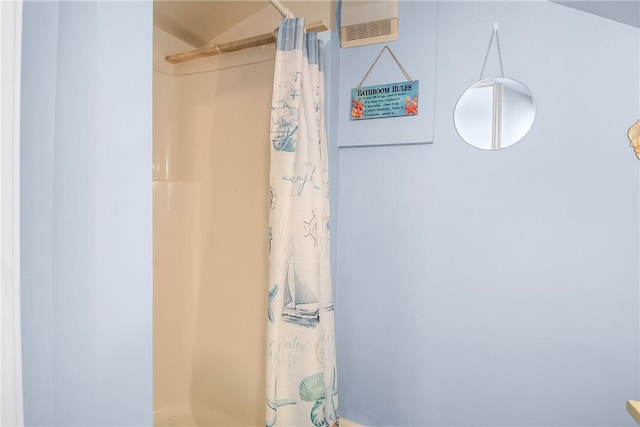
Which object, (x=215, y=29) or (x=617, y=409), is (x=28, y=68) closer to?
(x=215, y=29)

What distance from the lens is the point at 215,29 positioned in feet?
5.93

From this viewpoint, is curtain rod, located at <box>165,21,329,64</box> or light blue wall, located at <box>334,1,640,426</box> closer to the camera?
light blue wall, located at <box>334,1,640,426</box>

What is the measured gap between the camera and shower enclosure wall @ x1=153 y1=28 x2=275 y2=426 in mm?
1616

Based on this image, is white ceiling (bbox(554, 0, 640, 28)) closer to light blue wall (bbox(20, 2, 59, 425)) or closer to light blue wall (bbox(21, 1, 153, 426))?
light blue wall (bbox(21, 1, 153, 426))

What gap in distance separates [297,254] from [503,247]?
786mm

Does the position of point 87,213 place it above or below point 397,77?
below

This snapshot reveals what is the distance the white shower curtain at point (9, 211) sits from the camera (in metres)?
0.37

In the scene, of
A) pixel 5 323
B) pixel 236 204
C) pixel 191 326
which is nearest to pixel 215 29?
pixel 236 204

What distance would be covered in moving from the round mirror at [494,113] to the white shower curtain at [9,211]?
1.38m

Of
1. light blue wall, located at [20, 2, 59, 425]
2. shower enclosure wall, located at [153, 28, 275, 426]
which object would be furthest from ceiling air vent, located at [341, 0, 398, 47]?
light blue wall, located at [20, 2, 59, 425]

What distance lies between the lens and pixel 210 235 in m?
1.77

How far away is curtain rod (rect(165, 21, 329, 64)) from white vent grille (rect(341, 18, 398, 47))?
0.56ft

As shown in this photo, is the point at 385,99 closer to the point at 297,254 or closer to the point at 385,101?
the point at 385,101

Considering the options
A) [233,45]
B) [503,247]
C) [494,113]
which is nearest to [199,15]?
[233,45]
